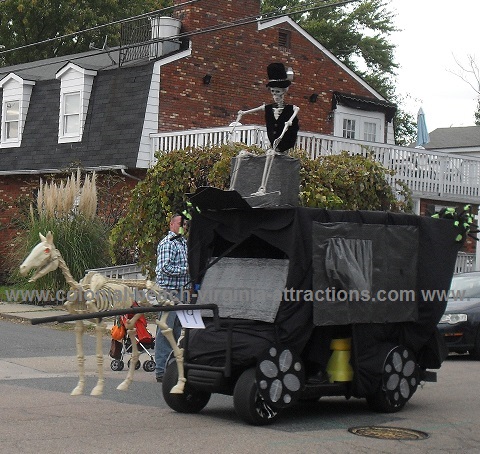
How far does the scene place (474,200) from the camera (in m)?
28.9

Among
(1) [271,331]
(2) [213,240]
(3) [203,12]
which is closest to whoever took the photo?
(1) [271,331]

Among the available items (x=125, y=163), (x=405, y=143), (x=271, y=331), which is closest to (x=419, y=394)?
(x=271, y=331)

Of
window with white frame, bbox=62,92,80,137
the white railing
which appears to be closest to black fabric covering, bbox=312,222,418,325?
the white railing

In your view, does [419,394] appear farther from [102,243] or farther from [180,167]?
[102,243]

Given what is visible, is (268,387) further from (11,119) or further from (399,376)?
(11,119)

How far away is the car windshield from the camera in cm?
1661

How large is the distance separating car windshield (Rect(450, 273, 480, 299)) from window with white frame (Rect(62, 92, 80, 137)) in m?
14.5

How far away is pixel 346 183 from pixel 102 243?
20.9 ft

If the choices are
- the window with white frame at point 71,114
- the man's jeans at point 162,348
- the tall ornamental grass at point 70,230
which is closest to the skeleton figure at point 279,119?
the man's jeans at point 162,348

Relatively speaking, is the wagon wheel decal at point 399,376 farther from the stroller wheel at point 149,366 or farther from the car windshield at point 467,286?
the car windshield at point 467,286

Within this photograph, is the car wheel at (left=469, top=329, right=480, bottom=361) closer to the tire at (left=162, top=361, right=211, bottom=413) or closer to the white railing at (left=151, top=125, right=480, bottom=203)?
the tire at (left=162, top=361, right=211, bottom=413)

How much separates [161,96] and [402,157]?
711 cm

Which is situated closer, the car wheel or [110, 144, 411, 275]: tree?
the car wheel

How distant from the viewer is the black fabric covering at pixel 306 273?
9648 mm
